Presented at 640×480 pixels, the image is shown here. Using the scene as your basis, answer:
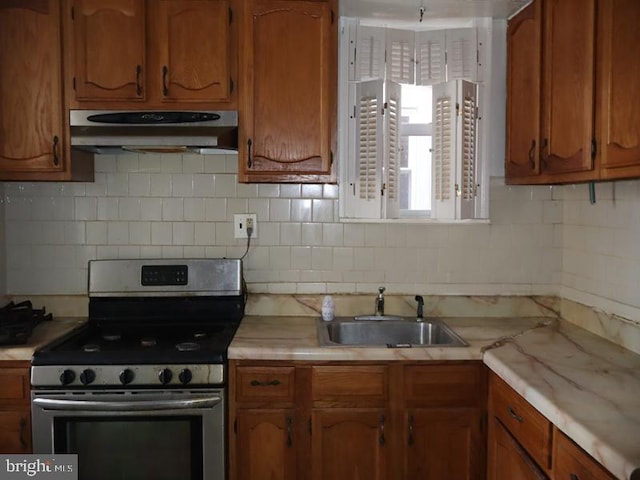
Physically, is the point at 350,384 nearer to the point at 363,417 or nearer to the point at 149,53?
the point at 363,417

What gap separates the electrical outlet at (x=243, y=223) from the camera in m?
2.78

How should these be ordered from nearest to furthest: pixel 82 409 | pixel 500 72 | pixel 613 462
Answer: pixel 613 462 < pixel 82 409 < pixel 500 72

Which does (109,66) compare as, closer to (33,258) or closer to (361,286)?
(33,258)

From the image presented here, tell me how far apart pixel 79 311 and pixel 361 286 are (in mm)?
1432

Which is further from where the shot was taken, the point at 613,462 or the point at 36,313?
the point at 36,313

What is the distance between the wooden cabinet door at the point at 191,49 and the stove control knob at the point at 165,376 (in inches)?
45.7

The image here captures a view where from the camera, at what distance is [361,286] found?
2814 millimetres

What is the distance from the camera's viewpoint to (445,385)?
2.20m

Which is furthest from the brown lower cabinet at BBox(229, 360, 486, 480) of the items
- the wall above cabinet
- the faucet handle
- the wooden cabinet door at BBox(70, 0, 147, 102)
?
the wall above cabinet

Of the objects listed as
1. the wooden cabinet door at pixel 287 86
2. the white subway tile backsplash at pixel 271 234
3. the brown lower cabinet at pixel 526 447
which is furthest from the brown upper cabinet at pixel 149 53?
the brown lower cabinet at pixel 526 447

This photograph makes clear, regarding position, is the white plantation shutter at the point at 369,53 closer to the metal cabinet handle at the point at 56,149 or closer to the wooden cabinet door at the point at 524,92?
the wooden cabinet door at the point at 524,92

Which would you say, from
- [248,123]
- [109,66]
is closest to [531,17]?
[248,123]

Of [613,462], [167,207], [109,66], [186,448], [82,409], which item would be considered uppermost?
[109,66]

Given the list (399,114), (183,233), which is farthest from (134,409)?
(399,114)
